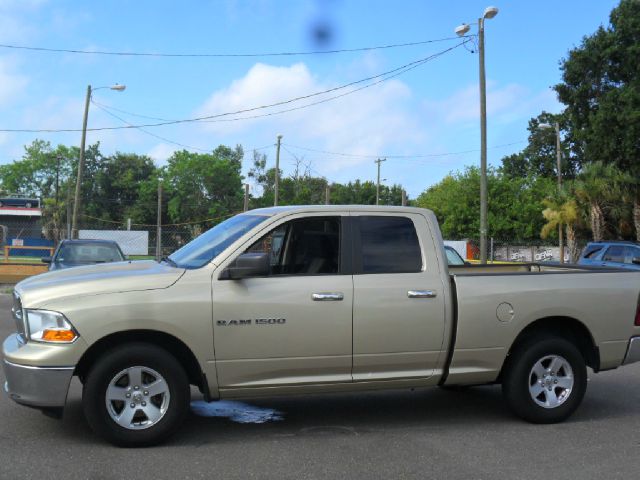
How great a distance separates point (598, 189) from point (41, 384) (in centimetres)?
2898

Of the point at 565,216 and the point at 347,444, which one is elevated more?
the point at 565,216

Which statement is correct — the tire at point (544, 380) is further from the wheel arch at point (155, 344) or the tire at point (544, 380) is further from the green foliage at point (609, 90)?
the green foliage at point (609, 90)

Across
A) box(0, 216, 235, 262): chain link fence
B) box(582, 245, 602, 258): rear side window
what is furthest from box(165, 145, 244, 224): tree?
box(582, 245, 602, 258): rear side window

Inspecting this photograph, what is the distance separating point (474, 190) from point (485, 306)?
43.7 metres

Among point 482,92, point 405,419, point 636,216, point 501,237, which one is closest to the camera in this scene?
point 405,419

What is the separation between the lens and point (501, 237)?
47594 mm

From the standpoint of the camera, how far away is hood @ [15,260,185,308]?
5129 mm

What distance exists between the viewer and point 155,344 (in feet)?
17.6

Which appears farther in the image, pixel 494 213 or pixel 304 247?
pixel 494 213

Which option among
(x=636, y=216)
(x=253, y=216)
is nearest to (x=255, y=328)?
(x=253, y=216)

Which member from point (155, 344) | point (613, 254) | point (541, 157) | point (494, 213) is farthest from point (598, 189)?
point (541, 157)

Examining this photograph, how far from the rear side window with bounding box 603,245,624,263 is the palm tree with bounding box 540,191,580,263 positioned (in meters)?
13.6

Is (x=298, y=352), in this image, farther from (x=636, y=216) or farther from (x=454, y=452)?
(x=636, y=216)

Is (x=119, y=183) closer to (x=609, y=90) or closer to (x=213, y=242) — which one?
(x=609, y=90)
